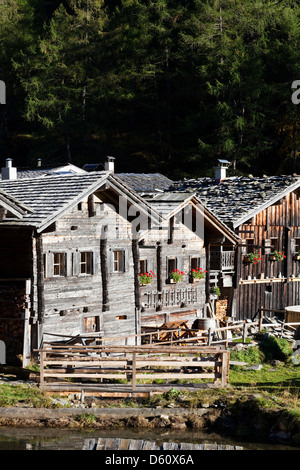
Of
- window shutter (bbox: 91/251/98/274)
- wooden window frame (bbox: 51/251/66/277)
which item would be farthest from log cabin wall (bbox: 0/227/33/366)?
window shutter (bbox: 91/251/98/274)

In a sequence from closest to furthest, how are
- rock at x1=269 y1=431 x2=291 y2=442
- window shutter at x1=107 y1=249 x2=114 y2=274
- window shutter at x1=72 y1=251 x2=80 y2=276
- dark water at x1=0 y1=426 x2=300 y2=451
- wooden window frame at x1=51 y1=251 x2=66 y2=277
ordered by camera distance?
1. dark water at x1=0 y1=426 x2=300 y2=451
2. rock at x1=269 y1=431 x2=291 y2=442
3. wooden window frame at x1=51 y1=251 x2=66 y2=277
4. window shutter at x1=72 y1=251 x2=80 y2=276
5. window shutter at x1=107 y1=249 x2=114 y2=274

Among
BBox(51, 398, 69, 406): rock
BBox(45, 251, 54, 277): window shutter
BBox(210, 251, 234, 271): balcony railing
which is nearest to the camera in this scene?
BBox(51, 398, 69, 406): rock

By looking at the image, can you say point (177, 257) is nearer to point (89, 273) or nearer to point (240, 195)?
point (89, 273)

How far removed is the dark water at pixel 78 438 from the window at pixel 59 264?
6.73m

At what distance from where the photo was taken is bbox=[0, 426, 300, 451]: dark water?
1638 cm

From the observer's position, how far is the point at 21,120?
225 ft

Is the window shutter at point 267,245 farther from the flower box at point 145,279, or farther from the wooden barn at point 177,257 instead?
the flower box at point 145,279

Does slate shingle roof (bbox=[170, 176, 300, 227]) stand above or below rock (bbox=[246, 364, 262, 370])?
above

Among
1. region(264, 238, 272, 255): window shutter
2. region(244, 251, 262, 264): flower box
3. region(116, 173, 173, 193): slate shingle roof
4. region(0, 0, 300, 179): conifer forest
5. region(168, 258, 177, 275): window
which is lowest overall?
region(168, 258, 177, 275): window

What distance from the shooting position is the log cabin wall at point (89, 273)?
22688 mm

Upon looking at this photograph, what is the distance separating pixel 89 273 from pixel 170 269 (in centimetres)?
474

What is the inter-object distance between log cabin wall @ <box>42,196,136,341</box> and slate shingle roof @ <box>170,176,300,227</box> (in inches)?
267

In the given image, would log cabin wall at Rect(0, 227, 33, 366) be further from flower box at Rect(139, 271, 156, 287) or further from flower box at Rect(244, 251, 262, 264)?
flower box at Rect(244, 251, 262, 264)

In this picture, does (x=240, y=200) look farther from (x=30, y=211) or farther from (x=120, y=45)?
(x=120, y=45)
